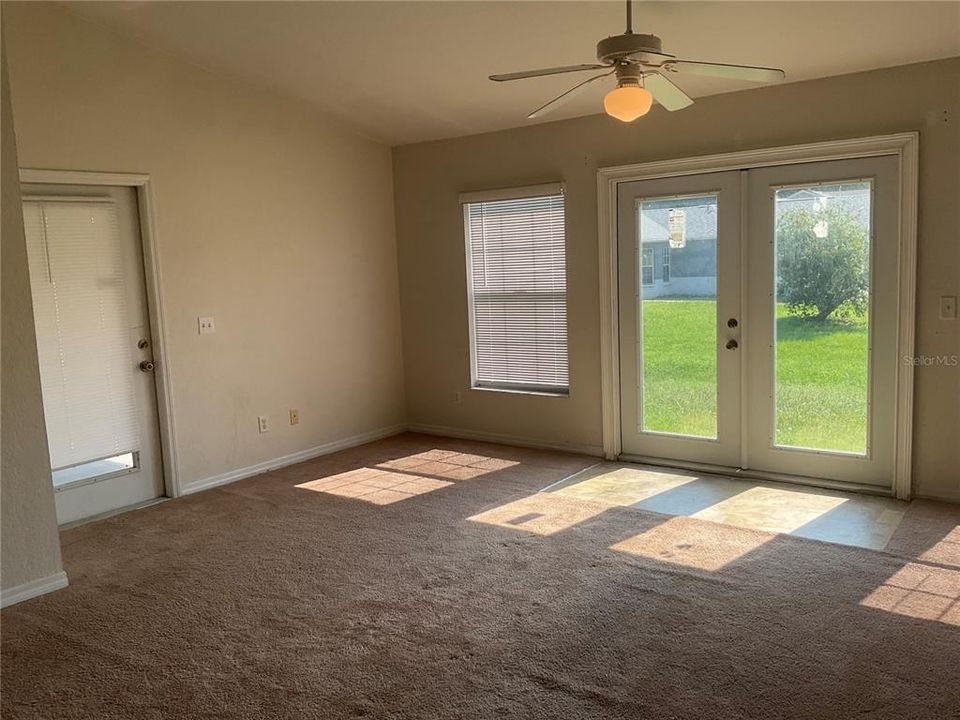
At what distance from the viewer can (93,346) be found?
185 inches

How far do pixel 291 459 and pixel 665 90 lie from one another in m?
3.88

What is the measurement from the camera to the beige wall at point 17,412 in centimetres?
346

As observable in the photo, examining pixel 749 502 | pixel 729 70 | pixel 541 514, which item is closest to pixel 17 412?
pixel 541 514

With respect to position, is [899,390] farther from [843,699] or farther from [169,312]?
[169,312]

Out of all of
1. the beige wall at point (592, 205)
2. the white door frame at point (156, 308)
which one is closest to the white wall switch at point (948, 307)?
the beige wall at point (592, 205)

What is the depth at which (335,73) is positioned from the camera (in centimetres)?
503

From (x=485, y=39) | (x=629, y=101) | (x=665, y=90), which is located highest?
(x=485, y=39)

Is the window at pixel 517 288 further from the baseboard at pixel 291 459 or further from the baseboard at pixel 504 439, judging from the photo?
the baseboard at pixel 291 459

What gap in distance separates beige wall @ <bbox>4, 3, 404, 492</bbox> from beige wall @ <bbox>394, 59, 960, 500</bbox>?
1.07 feet

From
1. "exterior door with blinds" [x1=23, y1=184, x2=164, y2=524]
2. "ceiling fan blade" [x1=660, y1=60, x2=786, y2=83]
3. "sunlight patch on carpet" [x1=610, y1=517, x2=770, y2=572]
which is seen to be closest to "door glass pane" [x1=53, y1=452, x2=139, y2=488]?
"exterior door with blinds" [x1=23, y1=184, x2=164, y2=524]

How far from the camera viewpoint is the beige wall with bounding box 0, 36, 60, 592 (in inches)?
136

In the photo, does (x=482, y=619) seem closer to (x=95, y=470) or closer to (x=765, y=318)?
(x=765, y=318)

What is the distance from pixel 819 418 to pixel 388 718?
3.33m

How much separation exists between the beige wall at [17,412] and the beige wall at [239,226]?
3.30 feet
